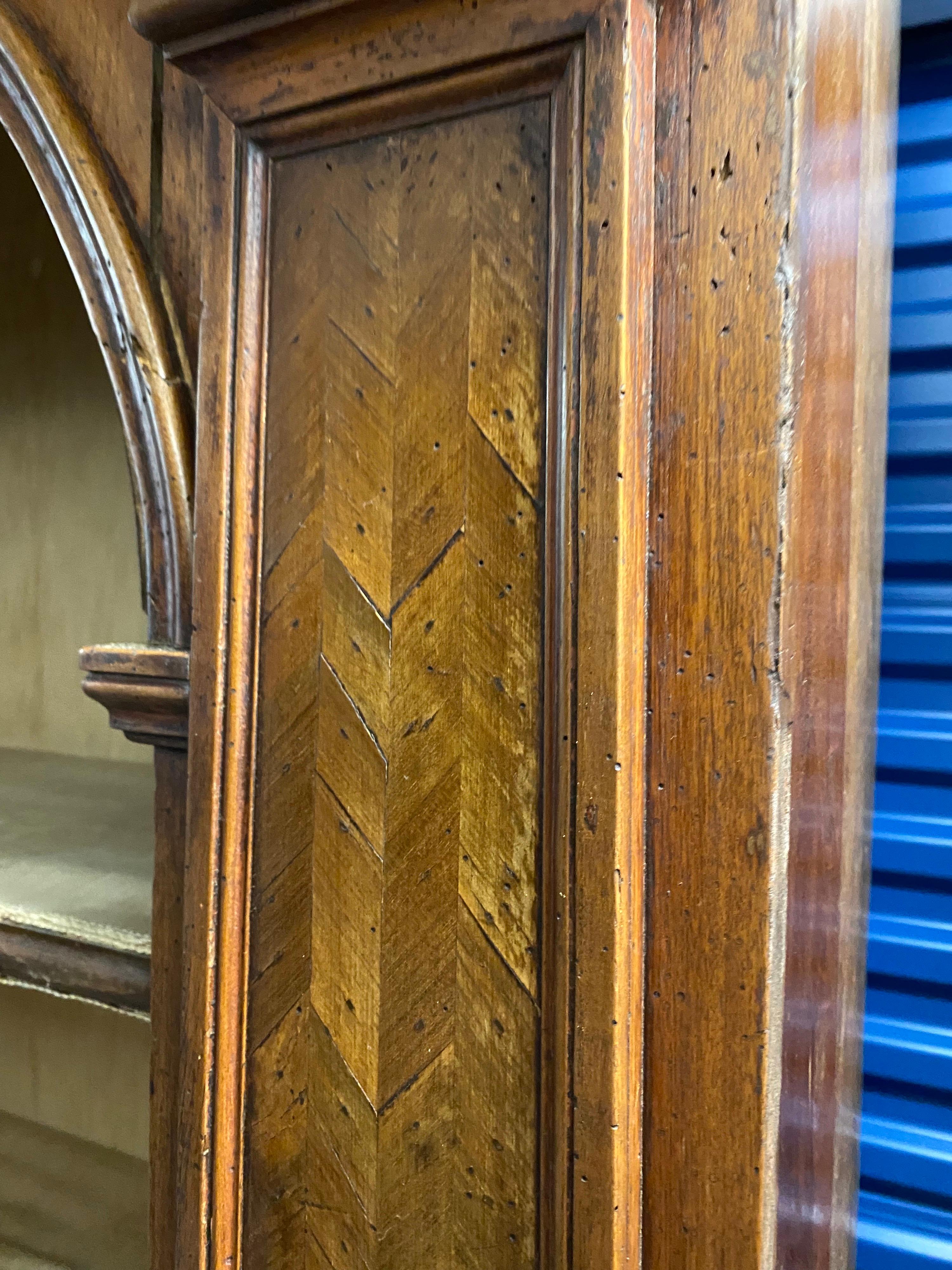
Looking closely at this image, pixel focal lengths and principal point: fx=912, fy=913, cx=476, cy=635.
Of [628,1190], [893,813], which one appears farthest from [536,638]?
[893,813]

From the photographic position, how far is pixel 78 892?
976 millimetres

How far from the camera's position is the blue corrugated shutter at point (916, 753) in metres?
1.01

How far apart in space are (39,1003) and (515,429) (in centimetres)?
163

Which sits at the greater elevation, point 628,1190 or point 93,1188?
point 628,1190

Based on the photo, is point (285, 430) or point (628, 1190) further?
point (285, 430)

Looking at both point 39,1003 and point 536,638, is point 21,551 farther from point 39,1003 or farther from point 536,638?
point 536,638

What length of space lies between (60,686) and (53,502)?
36 centimetres

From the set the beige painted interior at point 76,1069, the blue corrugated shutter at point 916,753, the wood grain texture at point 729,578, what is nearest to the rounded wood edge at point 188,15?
the wood grain texture at point 729,578

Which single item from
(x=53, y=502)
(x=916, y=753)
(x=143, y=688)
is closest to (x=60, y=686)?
(x=53, y=502)

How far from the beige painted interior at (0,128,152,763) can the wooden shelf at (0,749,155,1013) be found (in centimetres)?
31

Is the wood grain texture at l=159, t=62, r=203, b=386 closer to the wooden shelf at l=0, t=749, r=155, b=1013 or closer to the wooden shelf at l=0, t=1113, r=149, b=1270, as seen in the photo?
the wooden shelf at l=0, t=749, r=155, b=1013

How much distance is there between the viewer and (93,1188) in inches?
61.9

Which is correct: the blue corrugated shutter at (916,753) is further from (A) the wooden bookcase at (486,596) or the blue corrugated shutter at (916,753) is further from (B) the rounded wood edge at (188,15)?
(B) the rounded wood edge at (188,15)

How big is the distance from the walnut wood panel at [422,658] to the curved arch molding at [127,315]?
0.20 ft
